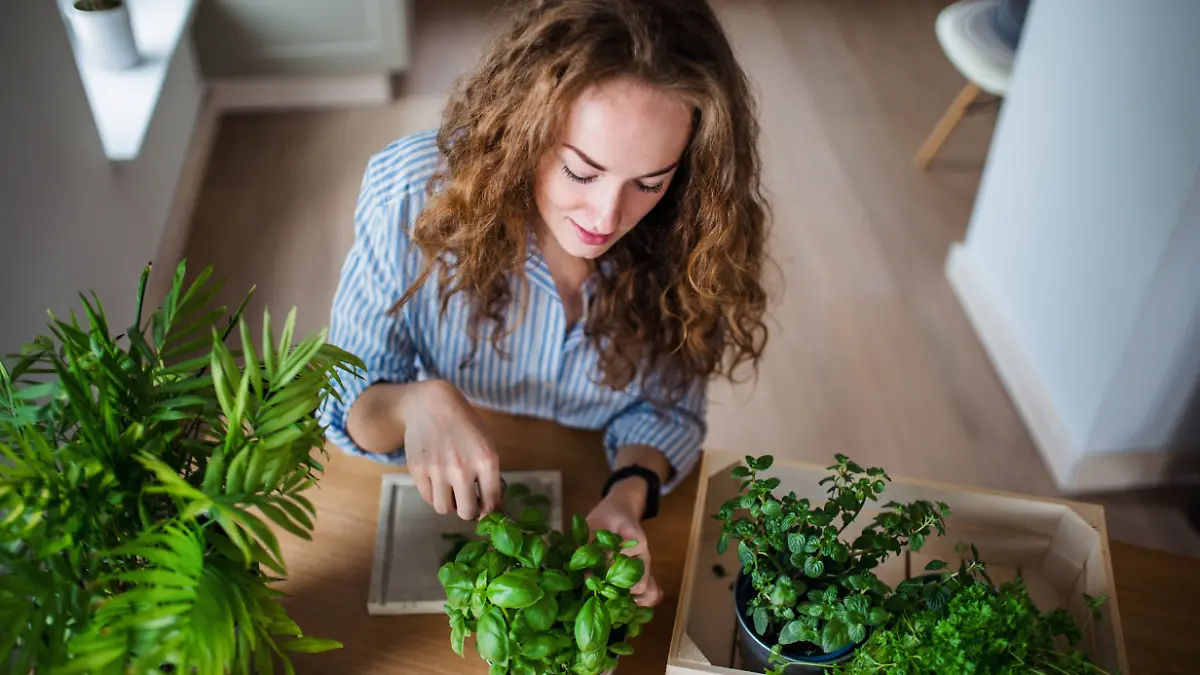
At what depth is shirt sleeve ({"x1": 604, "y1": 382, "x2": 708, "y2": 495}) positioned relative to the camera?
1.34 metres

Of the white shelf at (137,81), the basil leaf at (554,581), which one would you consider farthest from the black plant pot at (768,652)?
the white shelf at (137,81)

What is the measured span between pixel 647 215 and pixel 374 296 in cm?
39

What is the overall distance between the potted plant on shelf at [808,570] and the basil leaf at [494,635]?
9.0 inches

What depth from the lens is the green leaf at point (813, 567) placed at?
3.03 feet

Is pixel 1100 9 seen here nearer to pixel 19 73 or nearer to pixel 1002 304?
pixel 1002 304

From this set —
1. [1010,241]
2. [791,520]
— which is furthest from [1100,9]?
[791,520]

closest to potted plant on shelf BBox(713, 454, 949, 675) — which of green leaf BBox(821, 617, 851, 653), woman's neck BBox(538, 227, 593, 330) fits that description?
green leaf BBox(821, 617, 851, 653)

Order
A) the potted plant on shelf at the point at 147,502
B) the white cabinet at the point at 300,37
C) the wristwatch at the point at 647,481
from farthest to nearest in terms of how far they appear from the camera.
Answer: the white cabinet at the point at 300,37, the wristwatch at the point at 647,481, the potted plant on shelf at the point at 147,502

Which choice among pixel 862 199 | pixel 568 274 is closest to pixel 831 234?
pixel 862 199

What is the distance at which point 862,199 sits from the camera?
3400 mm

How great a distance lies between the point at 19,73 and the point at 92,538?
5.19 ft

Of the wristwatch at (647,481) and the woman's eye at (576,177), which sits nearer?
the woman's eye at (576,177)

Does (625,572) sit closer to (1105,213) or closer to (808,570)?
(808,570)

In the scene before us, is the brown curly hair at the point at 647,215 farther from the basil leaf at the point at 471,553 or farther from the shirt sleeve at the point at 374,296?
the basil leaf at the point at 471,553
